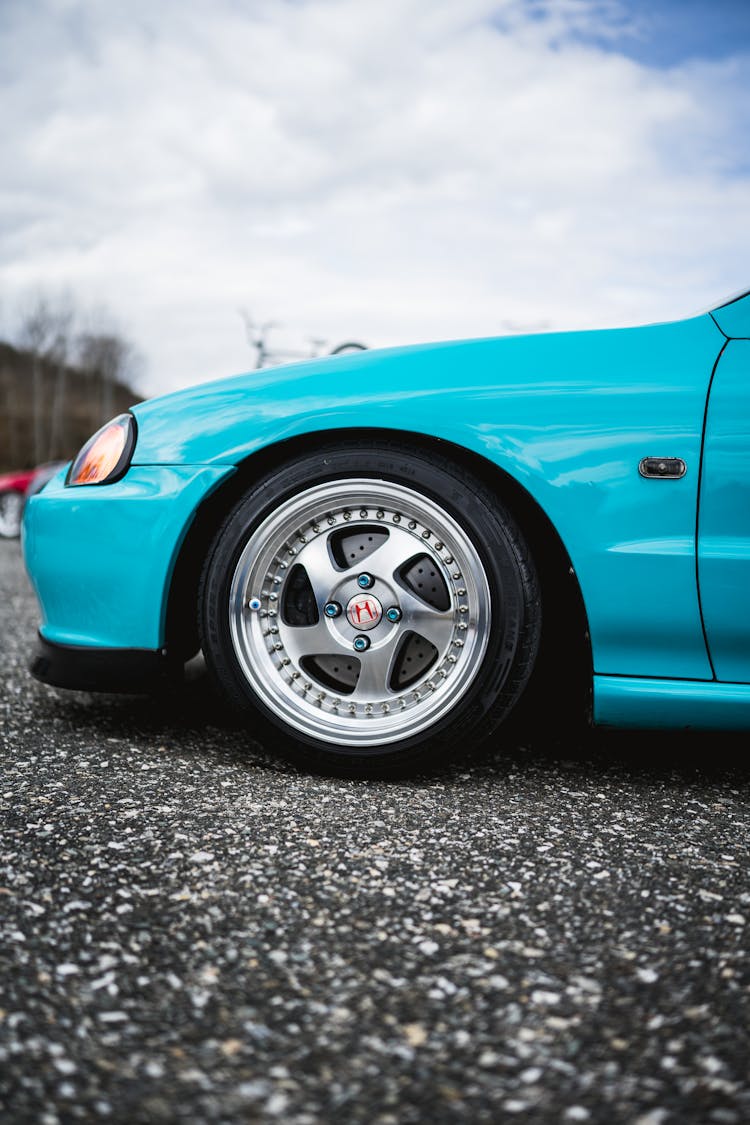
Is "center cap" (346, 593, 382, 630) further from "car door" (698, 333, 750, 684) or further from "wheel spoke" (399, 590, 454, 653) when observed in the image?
"car door" (698, 333, 750, 684)

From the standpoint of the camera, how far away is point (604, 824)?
1.85m

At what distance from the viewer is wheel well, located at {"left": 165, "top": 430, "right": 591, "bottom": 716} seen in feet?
6.93

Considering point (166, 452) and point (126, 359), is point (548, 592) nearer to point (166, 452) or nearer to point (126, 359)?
point (166, 452)

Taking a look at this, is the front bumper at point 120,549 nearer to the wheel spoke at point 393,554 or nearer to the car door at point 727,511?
the wheel spoke at point 393,554

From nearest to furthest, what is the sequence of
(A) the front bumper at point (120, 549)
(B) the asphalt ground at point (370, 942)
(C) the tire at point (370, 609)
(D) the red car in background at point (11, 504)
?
1. (B) the asphalt ground at point (370, 942)
2. (C) the tire at point (370, 609)
3. (A) the front bumper at point (120, 549)
4. (D) the red car in background at point (11, 504)

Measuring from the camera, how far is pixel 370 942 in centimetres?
134

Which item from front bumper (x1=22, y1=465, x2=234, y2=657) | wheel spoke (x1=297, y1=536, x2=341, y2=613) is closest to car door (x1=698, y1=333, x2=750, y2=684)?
wheel spoke (x1=297, y1=536, x2=341, y2=613)

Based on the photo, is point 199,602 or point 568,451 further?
point 199,602

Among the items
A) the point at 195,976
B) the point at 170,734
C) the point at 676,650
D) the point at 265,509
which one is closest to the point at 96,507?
Result: the point at 265,509

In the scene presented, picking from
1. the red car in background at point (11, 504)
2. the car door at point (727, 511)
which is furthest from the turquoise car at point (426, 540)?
the red car in background at point (11, 504)

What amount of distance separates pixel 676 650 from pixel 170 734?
1.35m

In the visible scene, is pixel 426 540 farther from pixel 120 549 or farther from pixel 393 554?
pixel 120 549

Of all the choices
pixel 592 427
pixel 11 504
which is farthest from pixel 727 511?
pixel 11 504

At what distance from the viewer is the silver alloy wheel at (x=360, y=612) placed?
81.0 inches
